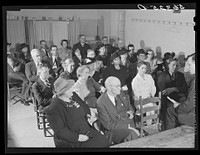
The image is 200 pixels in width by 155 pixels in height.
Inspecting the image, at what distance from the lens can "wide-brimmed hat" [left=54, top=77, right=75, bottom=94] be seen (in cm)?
238

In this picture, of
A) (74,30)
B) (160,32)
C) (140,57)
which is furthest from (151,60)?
(74,30)

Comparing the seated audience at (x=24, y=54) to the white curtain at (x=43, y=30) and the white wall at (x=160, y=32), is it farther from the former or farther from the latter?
the white wall at (x=160, y=32)

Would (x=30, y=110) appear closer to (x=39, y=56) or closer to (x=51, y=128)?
(x=51, y=128)

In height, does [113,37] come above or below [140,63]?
above

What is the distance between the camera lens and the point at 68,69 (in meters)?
2.38

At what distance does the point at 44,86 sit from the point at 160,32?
2.82 feet

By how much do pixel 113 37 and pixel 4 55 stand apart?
0.74 m

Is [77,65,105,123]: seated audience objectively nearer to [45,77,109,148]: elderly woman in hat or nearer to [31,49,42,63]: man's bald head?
[45,77,109,148]: elderly woman in hat

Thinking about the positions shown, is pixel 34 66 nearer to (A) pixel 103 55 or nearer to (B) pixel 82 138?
(A) pixel 103 55

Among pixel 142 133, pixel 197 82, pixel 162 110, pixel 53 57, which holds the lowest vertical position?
pixel 142 133

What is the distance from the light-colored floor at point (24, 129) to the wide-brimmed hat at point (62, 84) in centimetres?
21

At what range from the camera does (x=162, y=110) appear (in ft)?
8.00

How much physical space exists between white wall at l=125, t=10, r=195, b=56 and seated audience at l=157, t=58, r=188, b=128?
0.11m

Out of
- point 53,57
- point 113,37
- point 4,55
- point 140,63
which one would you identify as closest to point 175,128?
point 140,63
